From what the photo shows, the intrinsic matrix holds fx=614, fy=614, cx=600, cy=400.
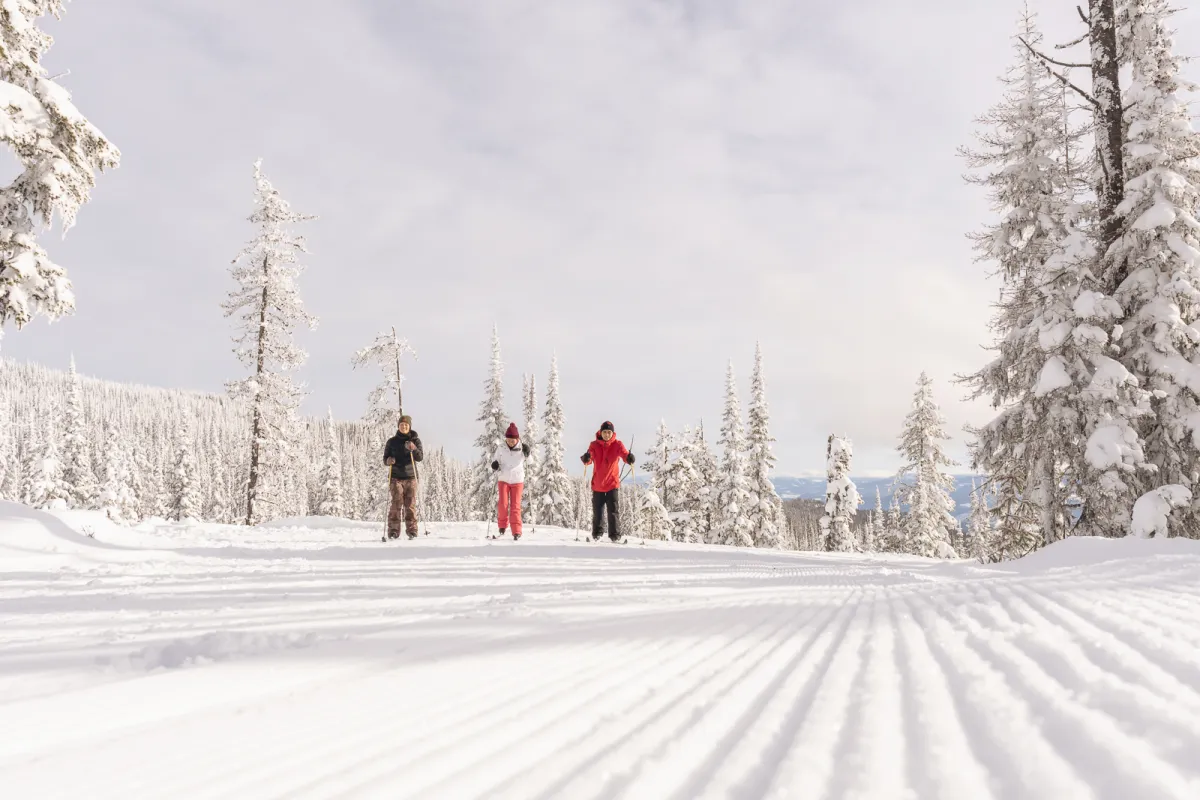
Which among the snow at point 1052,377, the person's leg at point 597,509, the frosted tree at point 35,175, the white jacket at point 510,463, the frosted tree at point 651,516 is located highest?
the frosted tree at point 35,175

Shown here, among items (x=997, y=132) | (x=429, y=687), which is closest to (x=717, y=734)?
(x=429, y=687)

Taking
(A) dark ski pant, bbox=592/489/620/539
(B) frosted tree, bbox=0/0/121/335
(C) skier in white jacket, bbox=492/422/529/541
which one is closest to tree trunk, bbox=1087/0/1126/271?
(A) dark ski pant, bbox=592/489/620/539

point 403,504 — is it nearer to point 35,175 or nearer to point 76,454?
point 35,175

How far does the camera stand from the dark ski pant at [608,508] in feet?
40.9

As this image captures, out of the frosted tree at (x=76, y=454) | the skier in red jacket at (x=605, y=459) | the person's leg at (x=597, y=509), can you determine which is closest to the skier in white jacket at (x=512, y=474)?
the skier in red jacket at (x=605, y=459)

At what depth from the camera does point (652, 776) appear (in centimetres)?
160

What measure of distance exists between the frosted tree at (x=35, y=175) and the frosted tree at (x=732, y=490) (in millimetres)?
31777

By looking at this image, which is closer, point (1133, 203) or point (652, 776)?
point (652, 776)

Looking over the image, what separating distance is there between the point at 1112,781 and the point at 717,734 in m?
0.96

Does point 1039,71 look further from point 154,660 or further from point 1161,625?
point 154,660

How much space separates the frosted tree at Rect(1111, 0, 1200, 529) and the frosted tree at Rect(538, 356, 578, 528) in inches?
1375

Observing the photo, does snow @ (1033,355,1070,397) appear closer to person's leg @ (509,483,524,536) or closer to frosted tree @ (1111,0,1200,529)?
frosted tree @ (1111,0,1200,529)

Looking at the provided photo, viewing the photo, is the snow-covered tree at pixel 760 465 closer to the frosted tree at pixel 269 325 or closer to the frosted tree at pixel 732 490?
the frosted tree at pixel 732 490

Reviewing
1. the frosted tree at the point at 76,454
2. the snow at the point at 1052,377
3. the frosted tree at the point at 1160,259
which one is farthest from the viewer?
the frosted tree at the point at 76,454
